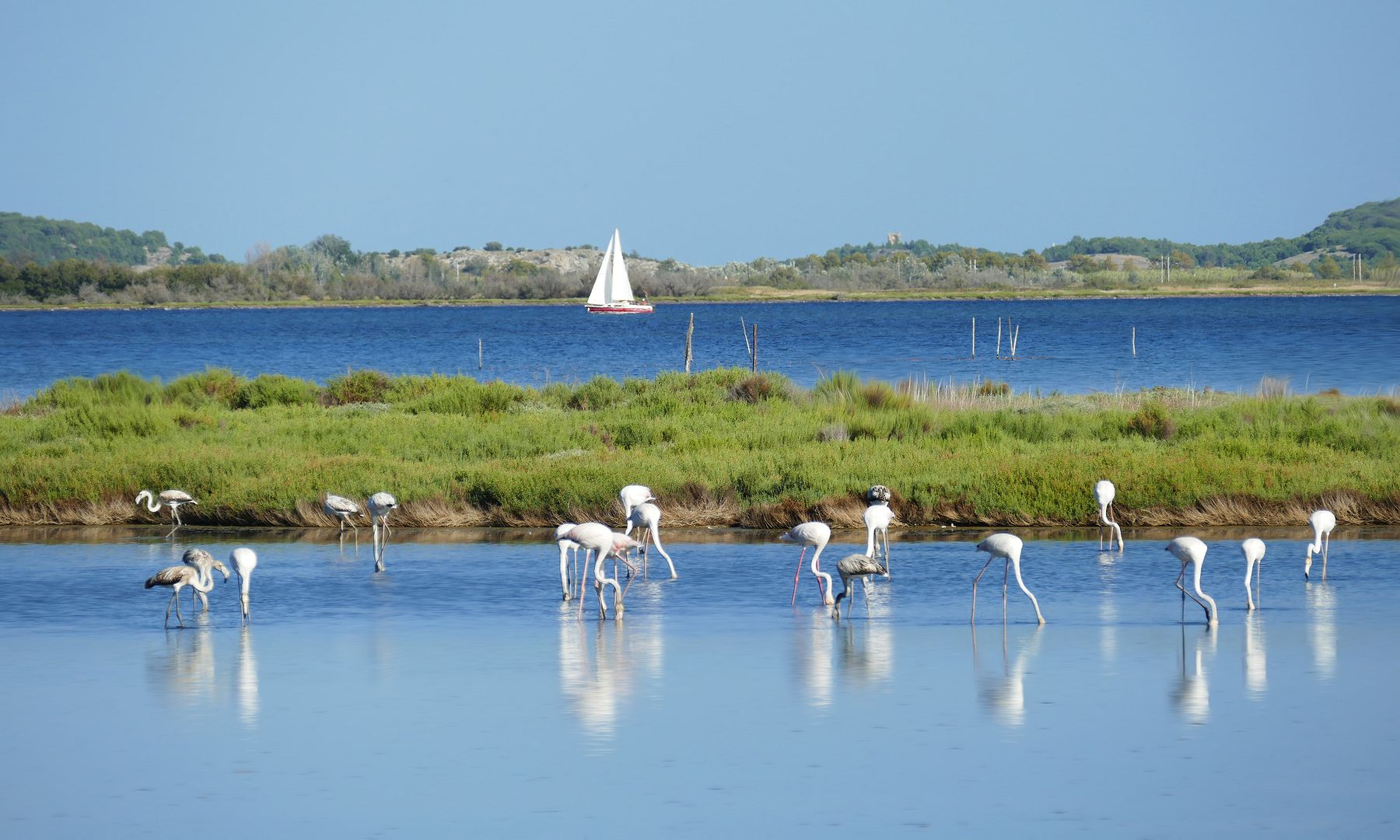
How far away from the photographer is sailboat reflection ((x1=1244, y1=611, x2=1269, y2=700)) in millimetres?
11055

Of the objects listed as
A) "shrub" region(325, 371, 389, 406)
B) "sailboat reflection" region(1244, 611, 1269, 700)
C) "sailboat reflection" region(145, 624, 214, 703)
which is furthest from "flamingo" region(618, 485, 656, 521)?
"shrub" region(325, 371, 389, 406)

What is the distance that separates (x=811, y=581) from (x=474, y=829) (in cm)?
721

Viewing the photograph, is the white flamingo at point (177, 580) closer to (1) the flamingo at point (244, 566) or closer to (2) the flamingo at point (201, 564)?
(2) the flamingo at point (201, 564)

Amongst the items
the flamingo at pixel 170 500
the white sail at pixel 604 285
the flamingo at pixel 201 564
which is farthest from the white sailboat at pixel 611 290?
the flamingo at pixel 201 564

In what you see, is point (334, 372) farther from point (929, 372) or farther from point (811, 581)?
point (811, 581)

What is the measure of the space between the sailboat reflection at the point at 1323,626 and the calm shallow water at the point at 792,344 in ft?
56.1

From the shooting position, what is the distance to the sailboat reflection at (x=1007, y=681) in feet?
34.6

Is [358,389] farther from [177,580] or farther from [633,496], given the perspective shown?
[177,580]

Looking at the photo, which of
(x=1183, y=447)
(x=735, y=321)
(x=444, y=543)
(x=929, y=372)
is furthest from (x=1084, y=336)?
(x=444, y=543)

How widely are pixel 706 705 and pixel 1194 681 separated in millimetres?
3441

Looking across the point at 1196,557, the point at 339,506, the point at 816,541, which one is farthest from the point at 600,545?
the point at 1196,557

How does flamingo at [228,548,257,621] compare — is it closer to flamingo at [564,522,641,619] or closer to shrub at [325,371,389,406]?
flamingo at [564,522,641,619]

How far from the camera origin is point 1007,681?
37.3 feet

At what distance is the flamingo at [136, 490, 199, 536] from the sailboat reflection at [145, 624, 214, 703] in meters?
5.21
